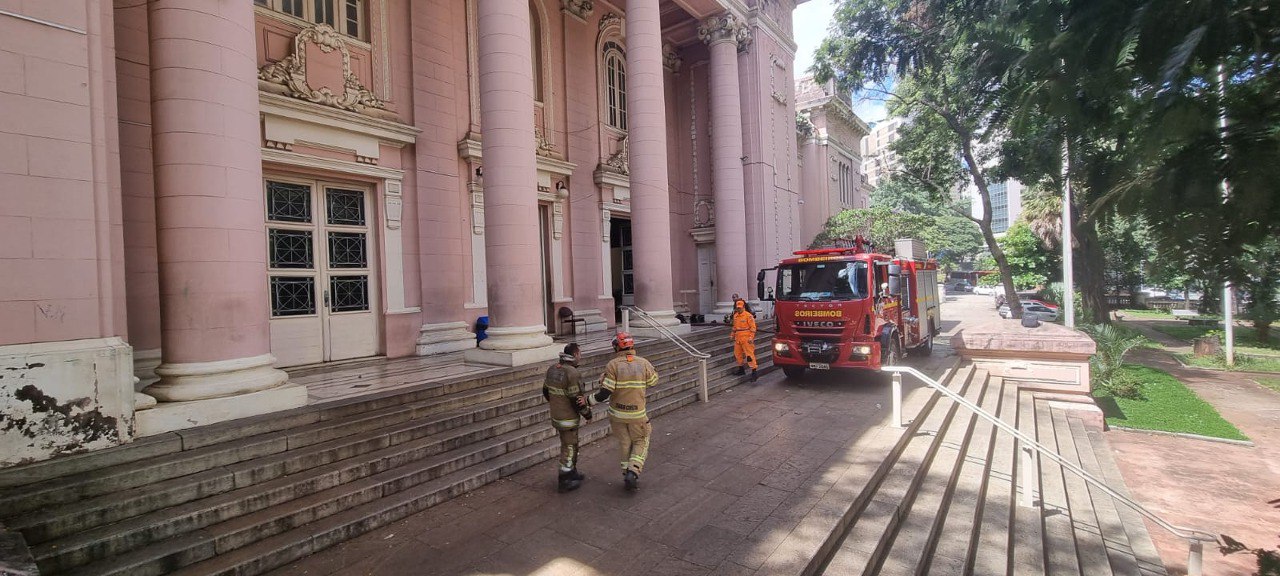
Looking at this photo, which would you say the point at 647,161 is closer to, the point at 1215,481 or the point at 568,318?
the point at 568,318

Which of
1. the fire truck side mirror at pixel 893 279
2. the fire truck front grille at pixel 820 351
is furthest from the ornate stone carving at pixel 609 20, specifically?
the fire truck front grille at pixel 820 351

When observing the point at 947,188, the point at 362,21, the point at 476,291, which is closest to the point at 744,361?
the point at 476,291

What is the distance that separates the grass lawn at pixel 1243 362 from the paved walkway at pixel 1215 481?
495 cm

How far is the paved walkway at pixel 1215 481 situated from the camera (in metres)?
6.26

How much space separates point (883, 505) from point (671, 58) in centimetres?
1614

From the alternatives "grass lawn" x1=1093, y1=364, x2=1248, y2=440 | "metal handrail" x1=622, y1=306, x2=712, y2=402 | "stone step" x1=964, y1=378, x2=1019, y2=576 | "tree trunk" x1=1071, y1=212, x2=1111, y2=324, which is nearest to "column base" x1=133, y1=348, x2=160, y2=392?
"metal handrail" x1=622, y1=306, x2=712, y2=402

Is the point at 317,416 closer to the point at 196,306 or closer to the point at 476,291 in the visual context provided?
the point at 196,306

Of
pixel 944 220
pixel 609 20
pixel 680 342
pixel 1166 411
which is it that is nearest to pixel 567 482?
pixel 680 342

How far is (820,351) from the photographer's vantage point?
973 cm

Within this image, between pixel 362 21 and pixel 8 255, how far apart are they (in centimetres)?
690

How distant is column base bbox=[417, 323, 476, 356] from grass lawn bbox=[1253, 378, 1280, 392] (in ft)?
63.8

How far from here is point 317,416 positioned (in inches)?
220

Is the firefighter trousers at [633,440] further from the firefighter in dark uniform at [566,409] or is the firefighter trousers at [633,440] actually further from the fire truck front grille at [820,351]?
the fire truck front grille at [820,351]

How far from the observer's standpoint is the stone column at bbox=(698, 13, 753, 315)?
50.3ft
